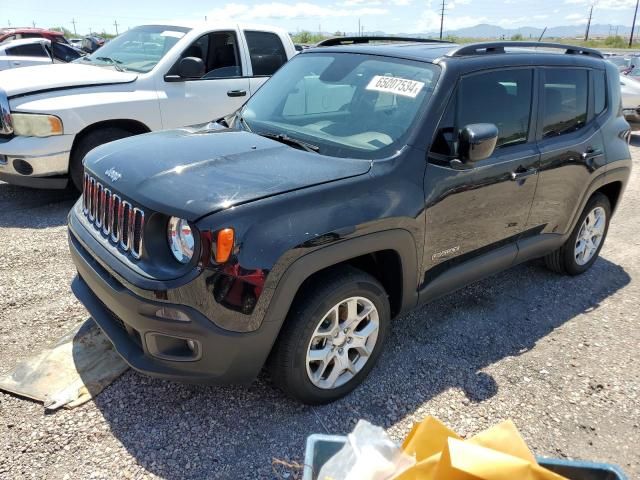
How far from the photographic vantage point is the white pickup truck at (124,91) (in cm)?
520

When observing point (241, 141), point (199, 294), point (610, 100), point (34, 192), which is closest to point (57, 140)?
point (34, 192)

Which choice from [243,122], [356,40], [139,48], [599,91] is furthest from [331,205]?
[139,48]

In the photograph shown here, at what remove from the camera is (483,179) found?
321 cm

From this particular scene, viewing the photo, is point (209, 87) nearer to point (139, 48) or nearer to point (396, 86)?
point (139, 48)

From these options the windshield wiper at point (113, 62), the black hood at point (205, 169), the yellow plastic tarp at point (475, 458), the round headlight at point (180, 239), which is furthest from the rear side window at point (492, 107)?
the windshield wiper at point (113, 62)

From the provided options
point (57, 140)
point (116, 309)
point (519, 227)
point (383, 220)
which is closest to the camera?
point (116, 309)

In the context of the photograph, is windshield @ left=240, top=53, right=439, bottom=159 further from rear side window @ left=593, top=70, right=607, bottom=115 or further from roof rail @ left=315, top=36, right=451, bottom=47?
rear side window @ left=593, top=70, right=607, bottom=115

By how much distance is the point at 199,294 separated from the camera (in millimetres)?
2291

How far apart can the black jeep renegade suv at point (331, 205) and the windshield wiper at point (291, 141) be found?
0.9 inches

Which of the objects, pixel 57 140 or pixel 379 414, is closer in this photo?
pixel 379 414

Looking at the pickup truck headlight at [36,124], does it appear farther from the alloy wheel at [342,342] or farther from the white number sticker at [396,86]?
the alloy wheel at [342,342]

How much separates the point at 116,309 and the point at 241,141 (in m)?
1.17

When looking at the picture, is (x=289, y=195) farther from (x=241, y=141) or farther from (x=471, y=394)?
(x=471, y=394)

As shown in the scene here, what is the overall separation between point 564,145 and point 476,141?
51.4 inches
